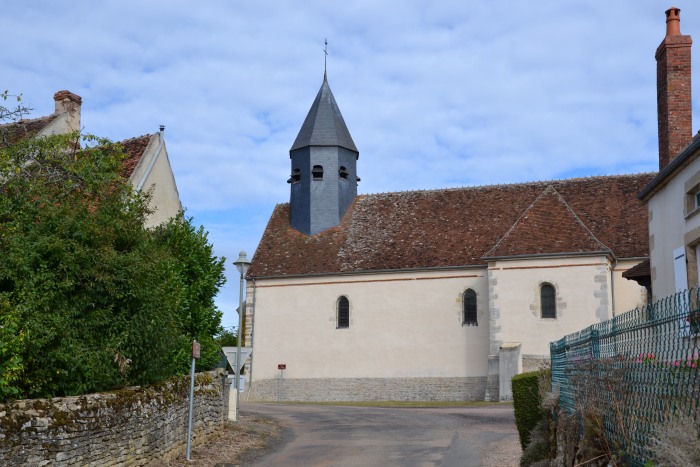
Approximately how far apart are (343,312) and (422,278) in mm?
3965

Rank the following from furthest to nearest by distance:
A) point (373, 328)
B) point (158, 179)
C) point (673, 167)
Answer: point (373, 328) < point (158, 179) < point (673, 167)

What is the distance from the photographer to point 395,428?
18.0m

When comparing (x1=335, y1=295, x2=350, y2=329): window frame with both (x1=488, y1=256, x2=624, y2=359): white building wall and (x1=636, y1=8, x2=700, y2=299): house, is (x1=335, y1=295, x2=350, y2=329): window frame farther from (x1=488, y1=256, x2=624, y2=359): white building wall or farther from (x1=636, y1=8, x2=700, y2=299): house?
(x1=636, y1=8, x2=700, y2=299): house

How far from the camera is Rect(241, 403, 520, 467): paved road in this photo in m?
13.4

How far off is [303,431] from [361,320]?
14786 mm

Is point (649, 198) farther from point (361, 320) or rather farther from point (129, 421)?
point (361, 320)

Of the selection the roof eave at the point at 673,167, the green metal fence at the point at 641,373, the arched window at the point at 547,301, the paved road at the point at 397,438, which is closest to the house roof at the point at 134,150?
the paved road at the point at 397,438

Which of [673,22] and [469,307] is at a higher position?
[673,22]

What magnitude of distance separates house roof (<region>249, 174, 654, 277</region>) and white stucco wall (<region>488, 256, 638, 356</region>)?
1.97 feet

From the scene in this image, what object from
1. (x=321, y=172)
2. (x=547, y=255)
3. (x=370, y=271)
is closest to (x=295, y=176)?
(x=321, y=172)

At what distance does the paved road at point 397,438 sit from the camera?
1339 centimetres

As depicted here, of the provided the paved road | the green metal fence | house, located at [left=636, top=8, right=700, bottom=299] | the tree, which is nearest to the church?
the paved road

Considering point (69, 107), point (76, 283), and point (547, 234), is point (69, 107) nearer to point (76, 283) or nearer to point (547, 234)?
point (76, 283)

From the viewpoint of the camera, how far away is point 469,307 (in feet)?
102
